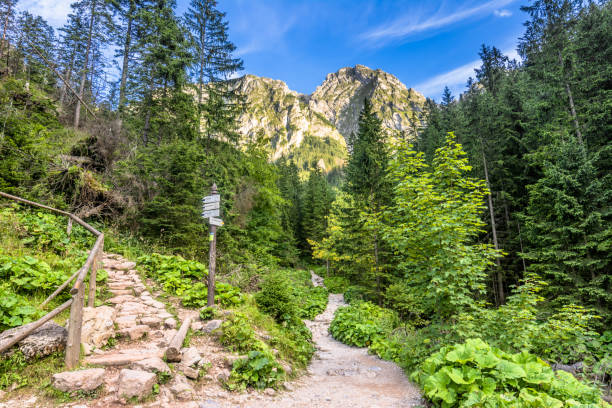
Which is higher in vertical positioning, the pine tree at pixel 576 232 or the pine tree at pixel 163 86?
the pine tree at pixel 163 86

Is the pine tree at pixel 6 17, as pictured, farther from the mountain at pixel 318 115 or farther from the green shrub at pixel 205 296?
the mountain at pixel 318 115

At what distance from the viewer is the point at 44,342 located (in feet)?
10.2

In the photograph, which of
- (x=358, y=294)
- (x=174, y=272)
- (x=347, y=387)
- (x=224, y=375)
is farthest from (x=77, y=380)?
(x=358, y=294)

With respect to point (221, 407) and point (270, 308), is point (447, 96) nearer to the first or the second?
point (270, 308)

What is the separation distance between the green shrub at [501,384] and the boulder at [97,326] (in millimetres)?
4554

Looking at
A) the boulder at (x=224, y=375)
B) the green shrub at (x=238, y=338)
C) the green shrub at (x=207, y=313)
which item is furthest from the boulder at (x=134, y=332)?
the boulder at (x=224, y=375)

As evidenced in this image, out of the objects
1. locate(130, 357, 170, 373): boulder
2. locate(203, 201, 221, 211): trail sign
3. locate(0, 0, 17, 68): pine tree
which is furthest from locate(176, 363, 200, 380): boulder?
locate(0, 0, 17, 68): pine tree

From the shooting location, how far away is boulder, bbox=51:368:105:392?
277 cm

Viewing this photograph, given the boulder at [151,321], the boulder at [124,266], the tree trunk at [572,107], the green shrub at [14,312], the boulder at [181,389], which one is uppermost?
the tree trunk at [572,107]

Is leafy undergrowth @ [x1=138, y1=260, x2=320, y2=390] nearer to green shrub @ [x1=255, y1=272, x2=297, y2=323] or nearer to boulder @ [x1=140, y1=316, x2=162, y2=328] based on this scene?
green shrub @ [x1=255, y1=272, x2=297, y2=323]

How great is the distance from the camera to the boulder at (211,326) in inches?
199

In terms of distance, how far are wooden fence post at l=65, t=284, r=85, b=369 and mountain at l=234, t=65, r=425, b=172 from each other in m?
122

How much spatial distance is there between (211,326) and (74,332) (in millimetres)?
2311

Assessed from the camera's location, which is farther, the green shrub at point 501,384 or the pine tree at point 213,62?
the pine tree at point 213,62
